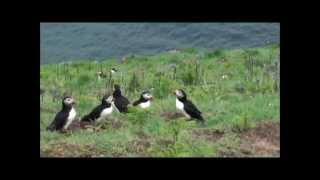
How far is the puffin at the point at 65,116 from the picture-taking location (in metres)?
6.00

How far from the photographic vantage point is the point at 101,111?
19.9 feet

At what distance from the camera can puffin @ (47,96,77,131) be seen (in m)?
6.00

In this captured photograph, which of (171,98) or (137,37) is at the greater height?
(137,37)

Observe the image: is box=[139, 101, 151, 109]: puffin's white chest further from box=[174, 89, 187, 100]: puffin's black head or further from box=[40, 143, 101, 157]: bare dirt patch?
box=[40, 143, 101, 157]: bare dirt patch

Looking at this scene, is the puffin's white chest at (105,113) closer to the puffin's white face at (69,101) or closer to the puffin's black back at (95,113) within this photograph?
the puffin's black back at (95,113)

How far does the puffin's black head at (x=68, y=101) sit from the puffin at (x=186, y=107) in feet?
2.33

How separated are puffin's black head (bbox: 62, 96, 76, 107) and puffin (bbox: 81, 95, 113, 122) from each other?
126mm

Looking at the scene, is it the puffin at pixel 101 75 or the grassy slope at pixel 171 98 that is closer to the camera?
the grassy slope at pixel 171 98

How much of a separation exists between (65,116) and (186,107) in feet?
2.72

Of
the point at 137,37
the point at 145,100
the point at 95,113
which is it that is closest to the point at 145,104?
the point at 145,100

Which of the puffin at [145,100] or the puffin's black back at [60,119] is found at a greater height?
the puffin at [145,100]

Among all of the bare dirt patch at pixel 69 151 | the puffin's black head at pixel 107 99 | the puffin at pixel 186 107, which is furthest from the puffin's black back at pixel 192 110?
the bare dirt patch at pixel 69 151

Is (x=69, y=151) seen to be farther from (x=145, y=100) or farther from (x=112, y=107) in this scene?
(x=145, y=100)
